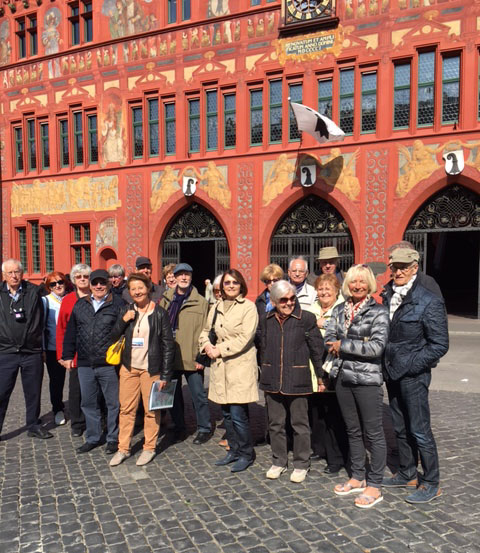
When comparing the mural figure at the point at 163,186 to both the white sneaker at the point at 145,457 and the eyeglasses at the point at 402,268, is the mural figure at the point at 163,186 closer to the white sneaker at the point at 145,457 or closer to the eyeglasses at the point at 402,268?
the white sneaker at the point at 145,457

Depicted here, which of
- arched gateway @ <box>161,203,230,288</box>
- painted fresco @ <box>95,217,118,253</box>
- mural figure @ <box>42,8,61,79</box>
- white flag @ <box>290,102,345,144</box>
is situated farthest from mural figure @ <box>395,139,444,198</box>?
mural figure @ <box>42,8,61,79</box>

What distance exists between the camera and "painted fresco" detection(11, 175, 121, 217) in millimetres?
17219

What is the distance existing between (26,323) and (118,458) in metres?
1.77

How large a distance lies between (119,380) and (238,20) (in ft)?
44.8

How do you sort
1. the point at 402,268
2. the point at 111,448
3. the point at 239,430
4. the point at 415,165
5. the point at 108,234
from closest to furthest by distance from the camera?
the point at 402,268 < the point at 239,430 < the point at 111,448 < the point at 415,165 < the point at 108,234

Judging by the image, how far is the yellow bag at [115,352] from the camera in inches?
181

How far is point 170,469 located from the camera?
171 inches

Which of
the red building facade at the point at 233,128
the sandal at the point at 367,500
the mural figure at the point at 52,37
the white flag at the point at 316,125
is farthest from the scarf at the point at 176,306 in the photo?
the mural figure at the point at 52,37

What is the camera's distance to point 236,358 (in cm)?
424

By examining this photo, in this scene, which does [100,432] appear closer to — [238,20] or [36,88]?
[238,20]

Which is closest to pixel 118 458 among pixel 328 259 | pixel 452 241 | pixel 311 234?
pixel 328 259

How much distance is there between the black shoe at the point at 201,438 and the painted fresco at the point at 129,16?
15.1 metres

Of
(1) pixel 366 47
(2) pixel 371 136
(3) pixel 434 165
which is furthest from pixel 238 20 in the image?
(3) pixel 434 165

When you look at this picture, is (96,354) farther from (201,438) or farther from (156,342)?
(201,438)
